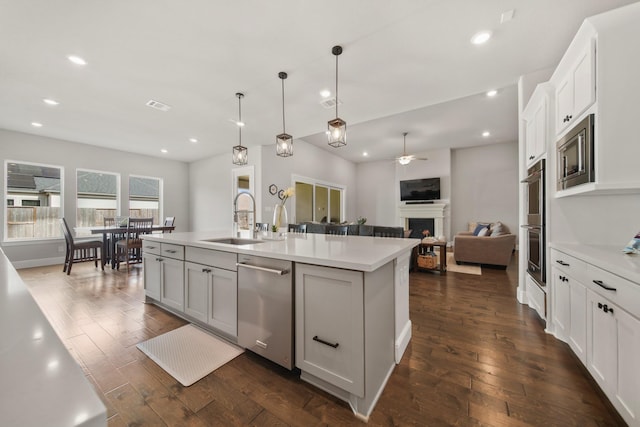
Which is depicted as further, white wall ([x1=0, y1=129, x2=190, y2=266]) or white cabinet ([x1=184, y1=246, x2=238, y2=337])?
white wall ([x1=0, y1=129, x2=190, y2=266])

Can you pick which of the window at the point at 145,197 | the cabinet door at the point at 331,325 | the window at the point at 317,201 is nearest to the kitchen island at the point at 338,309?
the cabinet door at the point at 331,325

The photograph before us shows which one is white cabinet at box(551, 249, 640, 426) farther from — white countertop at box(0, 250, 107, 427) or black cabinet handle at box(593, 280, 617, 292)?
white countertop at box(0, 250, 107, 427)

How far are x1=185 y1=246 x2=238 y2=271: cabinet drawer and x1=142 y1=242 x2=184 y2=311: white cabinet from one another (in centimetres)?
17

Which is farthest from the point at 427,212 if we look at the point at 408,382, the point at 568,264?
the point at 408,382

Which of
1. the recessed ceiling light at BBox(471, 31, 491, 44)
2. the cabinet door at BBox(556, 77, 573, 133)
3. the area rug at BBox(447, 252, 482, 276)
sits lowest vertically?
the area rug at BBox(447, 252, 482, 276)

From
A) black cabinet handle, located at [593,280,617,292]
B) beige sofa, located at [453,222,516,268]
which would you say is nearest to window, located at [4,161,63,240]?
black cabinet handle, located at [593,280,617,292]

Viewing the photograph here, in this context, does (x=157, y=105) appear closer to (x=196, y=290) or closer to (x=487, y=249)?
(x=196, y=290)

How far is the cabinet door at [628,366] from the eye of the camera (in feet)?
3.71

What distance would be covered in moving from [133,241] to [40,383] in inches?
206

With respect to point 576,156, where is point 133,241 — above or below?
below

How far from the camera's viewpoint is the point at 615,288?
1.28 metres

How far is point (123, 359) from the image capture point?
184 centimetres

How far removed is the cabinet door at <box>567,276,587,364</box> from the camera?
160 cm

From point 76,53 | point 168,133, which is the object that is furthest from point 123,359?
point 168,133
